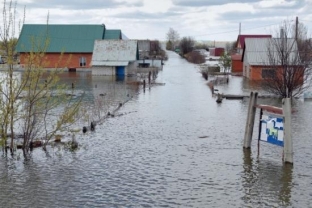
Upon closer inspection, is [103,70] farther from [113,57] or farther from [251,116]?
[251,116]

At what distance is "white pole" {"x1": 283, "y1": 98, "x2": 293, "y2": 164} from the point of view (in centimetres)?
1317

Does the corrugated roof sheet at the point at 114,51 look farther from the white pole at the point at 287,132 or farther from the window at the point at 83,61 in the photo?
the white pole at the point at 287,132

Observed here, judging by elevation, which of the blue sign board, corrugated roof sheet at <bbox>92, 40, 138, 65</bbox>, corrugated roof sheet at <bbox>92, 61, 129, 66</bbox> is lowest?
the blue sign board

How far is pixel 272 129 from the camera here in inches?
564

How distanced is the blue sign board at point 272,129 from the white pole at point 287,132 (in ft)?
1.27

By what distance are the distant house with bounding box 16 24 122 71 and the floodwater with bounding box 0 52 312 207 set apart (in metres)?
39.2

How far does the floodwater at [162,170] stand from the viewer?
1081 cm

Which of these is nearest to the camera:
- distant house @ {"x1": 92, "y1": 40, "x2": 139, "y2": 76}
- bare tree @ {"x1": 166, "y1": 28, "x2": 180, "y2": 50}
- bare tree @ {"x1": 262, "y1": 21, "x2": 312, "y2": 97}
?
bare tree @ {"x1": 262, "y1": 21, "x2": 312, "y2": 97}

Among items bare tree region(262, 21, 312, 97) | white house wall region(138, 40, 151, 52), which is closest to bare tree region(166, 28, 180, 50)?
white house wall region(138, 40, 151, 52)

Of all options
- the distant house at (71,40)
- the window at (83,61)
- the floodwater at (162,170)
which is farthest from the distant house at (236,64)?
the floodwater at (162,170)

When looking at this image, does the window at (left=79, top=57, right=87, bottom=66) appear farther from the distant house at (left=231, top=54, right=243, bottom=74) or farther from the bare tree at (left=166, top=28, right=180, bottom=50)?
the bare tree at (left=166, top=28, right=180, bottom=50)

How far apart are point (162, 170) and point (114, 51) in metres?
41.8

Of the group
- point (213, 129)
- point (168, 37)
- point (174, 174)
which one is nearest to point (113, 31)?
point (213, 129)

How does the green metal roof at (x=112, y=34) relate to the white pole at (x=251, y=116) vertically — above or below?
above
